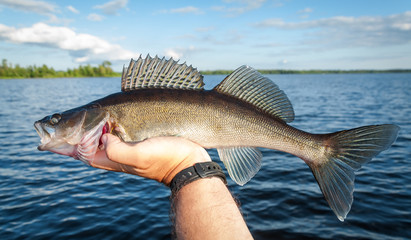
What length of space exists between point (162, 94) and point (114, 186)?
26.9 feet

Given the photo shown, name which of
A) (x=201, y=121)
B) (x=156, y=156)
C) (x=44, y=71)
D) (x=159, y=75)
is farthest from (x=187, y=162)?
(x=44, y=71)

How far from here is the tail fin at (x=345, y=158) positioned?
3.27 metres

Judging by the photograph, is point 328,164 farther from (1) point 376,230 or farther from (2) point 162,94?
(1) point 376,230

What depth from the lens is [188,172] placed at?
119 inches

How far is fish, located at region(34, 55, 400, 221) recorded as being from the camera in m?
3.71

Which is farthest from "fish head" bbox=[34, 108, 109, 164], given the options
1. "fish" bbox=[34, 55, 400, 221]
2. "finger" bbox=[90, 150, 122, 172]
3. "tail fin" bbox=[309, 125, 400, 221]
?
"tail fin" bbox=[309, 125, 400, 221]

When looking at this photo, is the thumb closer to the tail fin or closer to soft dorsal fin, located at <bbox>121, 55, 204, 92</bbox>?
soft dorsal fin, located at <bbox>121, 55, 204, 92</bbox>

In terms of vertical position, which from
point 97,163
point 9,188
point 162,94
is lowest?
point 9,188

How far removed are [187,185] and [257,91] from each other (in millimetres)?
1783

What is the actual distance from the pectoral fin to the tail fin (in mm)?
734

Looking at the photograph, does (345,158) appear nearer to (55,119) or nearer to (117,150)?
(117,150)

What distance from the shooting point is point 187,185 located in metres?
2.92

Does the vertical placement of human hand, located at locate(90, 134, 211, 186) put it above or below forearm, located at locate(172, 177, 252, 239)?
above

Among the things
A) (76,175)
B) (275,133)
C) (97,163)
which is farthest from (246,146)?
(76,175)
